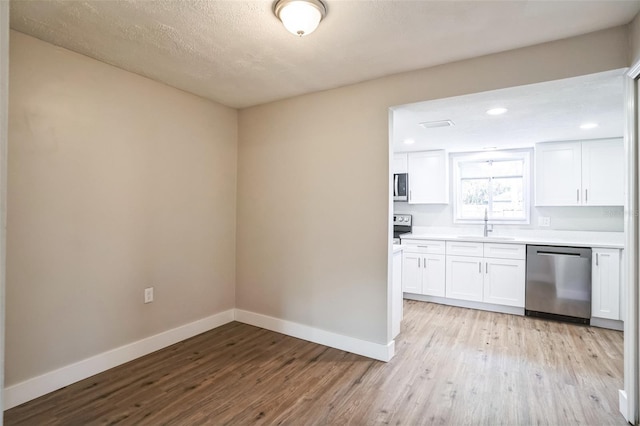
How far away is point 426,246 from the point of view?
4.57 metres

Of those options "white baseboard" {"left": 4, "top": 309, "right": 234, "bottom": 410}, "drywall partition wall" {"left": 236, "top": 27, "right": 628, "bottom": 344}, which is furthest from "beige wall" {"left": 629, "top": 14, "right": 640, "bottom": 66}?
"white baseboard" {"left": 4, "top": 309, "right": 234, "bottom": 410}

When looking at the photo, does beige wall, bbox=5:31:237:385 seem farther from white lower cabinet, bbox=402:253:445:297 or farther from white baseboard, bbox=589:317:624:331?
white baseboard, bbox=589:317:624:331

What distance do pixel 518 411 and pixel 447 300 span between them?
2.43 metres

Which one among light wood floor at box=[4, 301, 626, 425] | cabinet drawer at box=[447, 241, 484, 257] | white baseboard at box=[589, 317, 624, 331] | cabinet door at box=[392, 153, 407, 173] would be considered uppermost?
cabinet door at box=[392, 153, 407, 173]

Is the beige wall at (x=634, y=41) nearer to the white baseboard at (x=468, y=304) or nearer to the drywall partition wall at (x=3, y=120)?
the drywall partition wall at (x=3, y=120)

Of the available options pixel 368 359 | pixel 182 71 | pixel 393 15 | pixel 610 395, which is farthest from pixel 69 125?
pixel 610 395

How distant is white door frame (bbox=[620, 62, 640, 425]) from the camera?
6.14 feet

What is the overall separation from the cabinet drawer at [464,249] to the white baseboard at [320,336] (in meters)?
2.04

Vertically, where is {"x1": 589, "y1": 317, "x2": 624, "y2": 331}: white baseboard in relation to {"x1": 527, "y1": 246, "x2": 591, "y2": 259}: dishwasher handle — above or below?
below

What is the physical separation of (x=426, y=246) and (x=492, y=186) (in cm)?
143

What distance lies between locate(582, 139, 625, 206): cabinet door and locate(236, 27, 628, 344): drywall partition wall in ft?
8.54

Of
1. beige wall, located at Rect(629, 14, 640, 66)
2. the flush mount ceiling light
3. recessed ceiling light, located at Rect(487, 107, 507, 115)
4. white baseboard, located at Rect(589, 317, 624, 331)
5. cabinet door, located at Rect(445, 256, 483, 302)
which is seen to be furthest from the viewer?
cabinet door, located at Rect(445, 256, 483, 302)

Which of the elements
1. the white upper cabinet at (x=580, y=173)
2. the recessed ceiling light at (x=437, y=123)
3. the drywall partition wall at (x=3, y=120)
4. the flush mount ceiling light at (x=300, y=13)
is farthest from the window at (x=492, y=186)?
the drywall partition wall at (x=3, y=120)

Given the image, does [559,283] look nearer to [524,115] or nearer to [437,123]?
[524,115]
